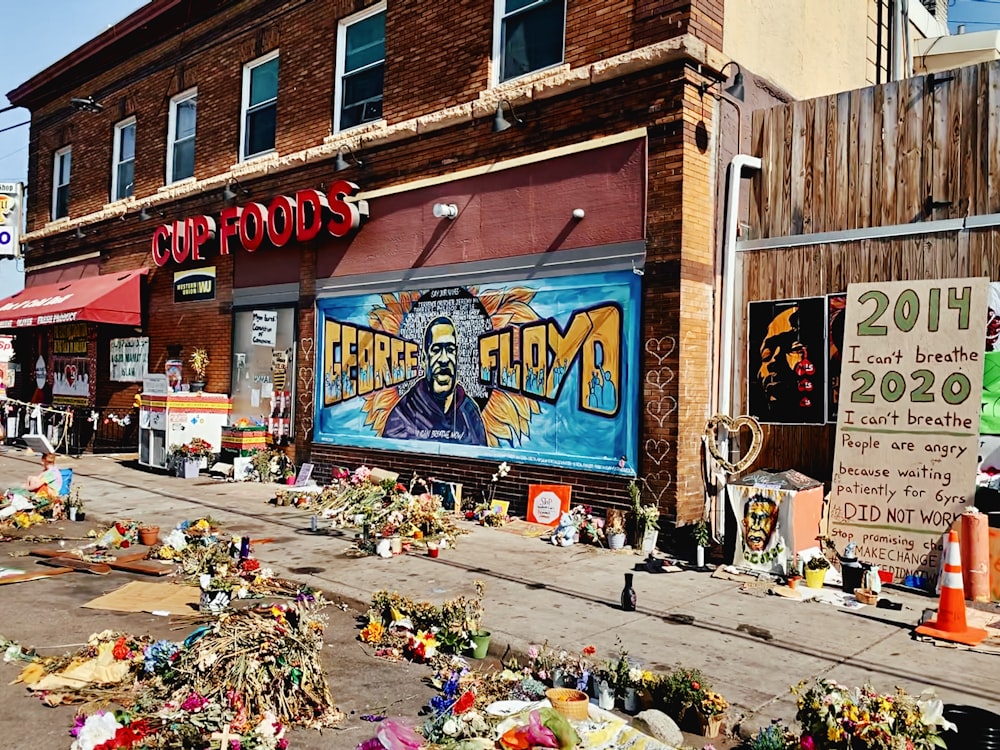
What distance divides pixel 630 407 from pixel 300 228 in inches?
284

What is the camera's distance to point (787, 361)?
Answer: 9.59 metres

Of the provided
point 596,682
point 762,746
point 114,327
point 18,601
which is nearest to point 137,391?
point 114,327

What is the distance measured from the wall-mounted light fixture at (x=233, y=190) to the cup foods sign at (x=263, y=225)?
253mm

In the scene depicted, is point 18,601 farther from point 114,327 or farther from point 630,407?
point 114,327

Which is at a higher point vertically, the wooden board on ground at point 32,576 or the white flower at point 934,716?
the white flower at point 934,716

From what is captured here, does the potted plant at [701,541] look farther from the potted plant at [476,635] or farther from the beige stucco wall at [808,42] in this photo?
the beige stucco wall at [808,42]

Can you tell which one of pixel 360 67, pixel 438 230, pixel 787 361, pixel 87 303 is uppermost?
pixel 360 67

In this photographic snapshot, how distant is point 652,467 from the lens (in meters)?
9.79

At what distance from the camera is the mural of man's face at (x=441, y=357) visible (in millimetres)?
12359

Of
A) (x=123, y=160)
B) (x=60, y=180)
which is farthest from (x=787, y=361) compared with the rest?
(x=60, y=180)

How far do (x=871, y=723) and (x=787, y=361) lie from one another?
596 cm

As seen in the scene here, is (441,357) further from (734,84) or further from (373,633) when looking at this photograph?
(373,633)

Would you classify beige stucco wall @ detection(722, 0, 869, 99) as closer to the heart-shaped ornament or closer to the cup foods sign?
the heart-shaped ornament

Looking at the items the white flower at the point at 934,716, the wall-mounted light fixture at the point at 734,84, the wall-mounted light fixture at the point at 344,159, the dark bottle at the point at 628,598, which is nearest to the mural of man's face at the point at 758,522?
the dark bottle at the point at 628,598
